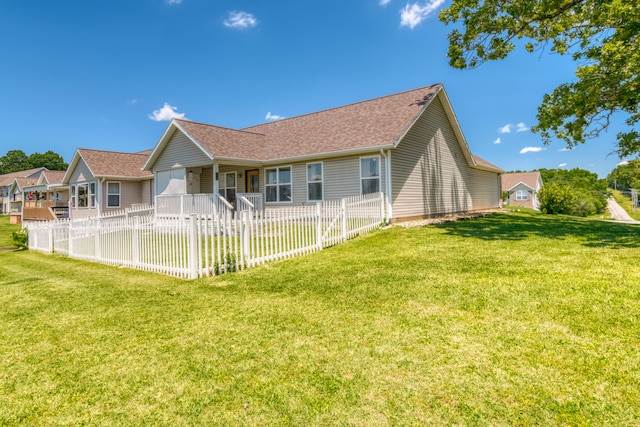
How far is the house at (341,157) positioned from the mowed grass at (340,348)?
7.84 meters

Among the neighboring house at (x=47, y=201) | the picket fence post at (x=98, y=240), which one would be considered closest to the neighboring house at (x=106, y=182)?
the neighboring house at (x=47, y=201)

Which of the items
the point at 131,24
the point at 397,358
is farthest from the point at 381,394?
the point at 131,24

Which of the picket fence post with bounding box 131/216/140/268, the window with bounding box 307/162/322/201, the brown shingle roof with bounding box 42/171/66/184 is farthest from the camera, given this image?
the brown shingle roof with bounding box 42/171/66/184

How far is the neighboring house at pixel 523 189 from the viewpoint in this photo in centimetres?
4931

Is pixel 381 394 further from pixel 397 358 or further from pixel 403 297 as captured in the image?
pixel 403 297

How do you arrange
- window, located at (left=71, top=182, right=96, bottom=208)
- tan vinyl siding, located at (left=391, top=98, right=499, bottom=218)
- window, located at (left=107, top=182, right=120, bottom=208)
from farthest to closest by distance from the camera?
window, located at (left=71, top=182, right=96, bottom=208), window, located at (left=107, top=182, right=120, bottom=208), tan vinyl siding, located at (left=391, top=98, right=499, bottom=218)

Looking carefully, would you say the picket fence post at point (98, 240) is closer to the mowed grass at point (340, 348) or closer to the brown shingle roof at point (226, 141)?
the mowed grass at point (340, 348)

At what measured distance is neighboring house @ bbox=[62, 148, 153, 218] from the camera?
22.5 meters

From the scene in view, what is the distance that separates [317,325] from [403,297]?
156cm

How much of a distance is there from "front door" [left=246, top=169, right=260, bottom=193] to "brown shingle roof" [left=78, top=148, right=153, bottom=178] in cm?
893

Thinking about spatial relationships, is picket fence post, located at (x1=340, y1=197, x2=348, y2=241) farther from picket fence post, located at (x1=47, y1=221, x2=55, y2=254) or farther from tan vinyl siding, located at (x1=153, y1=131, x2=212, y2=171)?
picket fence post, located at (x1=47, y1=221, x2=55, y2=254)

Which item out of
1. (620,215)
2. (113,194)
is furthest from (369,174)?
(620,215)

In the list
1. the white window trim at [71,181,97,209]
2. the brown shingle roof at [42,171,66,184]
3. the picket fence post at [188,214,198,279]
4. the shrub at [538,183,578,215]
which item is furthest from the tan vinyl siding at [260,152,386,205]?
the brown shingle roof at [42,171,66,184]

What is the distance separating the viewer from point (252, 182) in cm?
1830
